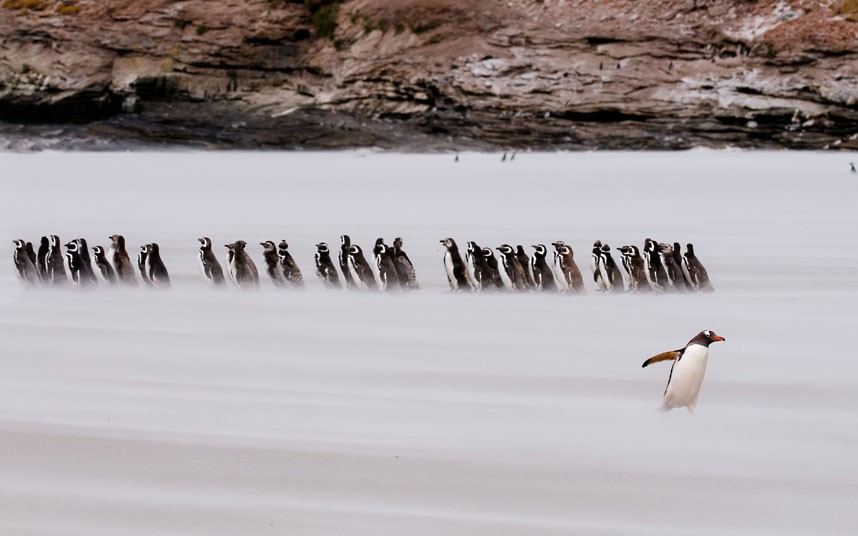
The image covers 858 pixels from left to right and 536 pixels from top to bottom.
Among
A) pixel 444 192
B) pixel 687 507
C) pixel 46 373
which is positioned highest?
pixel 444 192

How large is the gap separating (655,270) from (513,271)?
97 cm

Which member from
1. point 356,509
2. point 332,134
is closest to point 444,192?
point 356,509

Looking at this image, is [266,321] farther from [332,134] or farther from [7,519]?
[332,134]

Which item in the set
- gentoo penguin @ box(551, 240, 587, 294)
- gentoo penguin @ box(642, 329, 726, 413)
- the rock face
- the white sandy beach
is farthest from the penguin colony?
the rock face

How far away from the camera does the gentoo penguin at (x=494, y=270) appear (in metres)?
8.11

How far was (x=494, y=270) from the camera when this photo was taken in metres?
8.15

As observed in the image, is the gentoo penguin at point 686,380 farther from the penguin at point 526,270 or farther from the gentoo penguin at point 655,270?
the penguin at point 526,270

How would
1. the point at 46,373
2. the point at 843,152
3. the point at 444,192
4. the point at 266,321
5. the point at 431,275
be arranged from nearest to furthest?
1. the point at 46,373
2. the point at 266,321
3. the point at 431,275
4. the point at 444,192
5. the point at 843,152

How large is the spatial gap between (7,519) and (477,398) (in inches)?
85.8

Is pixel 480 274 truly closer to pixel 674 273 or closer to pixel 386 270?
pixel 386 270

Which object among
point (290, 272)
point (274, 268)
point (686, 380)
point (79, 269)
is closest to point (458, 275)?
point (290, 272)

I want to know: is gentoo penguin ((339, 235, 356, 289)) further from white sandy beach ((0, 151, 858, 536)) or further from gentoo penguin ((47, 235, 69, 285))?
gentoo penguin ((47, 235, 69, 285))

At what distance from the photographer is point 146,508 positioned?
13.7 feet

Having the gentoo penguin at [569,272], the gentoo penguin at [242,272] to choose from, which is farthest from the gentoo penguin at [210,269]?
the gentoo penguin at [569,272]
